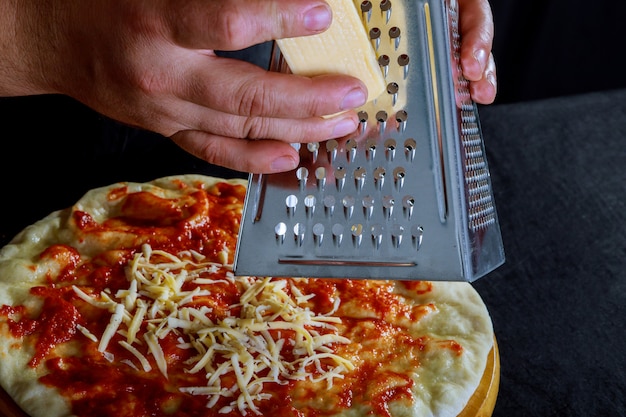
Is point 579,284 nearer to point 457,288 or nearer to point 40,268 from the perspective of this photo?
point 457,288

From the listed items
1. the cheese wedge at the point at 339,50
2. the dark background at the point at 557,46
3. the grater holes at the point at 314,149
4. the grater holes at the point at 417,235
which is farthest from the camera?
the dark background at the point at 557,46

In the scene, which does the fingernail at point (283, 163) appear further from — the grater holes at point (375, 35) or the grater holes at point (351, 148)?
the grater holes at point (375, 35)

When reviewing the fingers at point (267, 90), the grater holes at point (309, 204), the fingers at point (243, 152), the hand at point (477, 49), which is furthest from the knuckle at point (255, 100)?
the hand at point (477, 49)

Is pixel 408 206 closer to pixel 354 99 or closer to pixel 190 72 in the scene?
pixel 354 99

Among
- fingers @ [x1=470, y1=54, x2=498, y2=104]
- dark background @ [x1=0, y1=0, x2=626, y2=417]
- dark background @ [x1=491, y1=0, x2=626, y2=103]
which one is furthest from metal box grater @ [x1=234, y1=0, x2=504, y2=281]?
dark background @ [x1=491, y1=0, x2=626, y2=103]

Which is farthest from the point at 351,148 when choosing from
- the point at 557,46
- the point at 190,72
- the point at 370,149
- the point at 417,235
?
the point at 557,46

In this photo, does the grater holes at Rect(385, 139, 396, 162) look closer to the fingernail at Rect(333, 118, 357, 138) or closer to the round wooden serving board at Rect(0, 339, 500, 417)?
the fingernail at Rect(333, 118, 357, 138)
